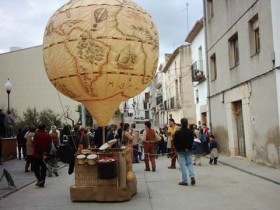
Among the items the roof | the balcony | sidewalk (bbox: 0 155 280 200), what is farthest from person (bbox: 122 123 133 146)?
the roof

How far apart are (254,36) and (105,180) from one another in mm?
9282

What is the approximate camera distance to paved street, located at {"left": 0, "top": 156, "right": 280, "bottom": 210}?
303 inches

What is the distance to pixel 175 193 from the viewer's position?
898 centimetres

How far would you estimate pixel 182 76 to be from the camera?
1421 inches

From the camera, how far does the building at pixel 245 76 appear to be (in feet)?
43.0

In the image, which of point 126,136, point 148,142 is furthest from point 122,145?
point 148,142

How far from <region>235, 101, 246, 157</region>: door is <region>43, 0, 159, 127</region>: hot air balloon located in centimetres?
1022

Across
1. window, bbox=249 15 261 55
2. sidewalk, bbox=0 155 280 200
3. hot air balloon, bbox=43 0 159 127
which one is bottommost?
sidewalk, bbox=0 155 280 200

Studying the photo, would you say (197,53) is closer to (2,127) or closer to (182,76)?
(182,76)

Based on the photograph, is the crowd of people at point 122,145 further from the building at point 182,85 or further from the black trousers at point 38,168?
the building at point 182,85

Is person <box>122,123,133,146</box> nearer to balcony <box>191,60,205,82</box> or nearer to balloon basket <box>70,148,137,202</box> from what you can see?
balloon basket <box>70,148,137,202</box>

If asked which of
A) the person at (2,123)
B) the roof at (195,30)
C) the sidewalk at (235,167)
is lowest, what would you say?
the sidewalk at (235,167)

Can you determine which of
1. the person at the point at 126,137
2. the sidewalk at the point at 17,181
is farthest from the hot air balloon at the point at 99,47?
the person at the point at 126,137

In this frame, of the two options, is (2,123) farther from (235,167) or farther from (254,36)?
(254,36)
